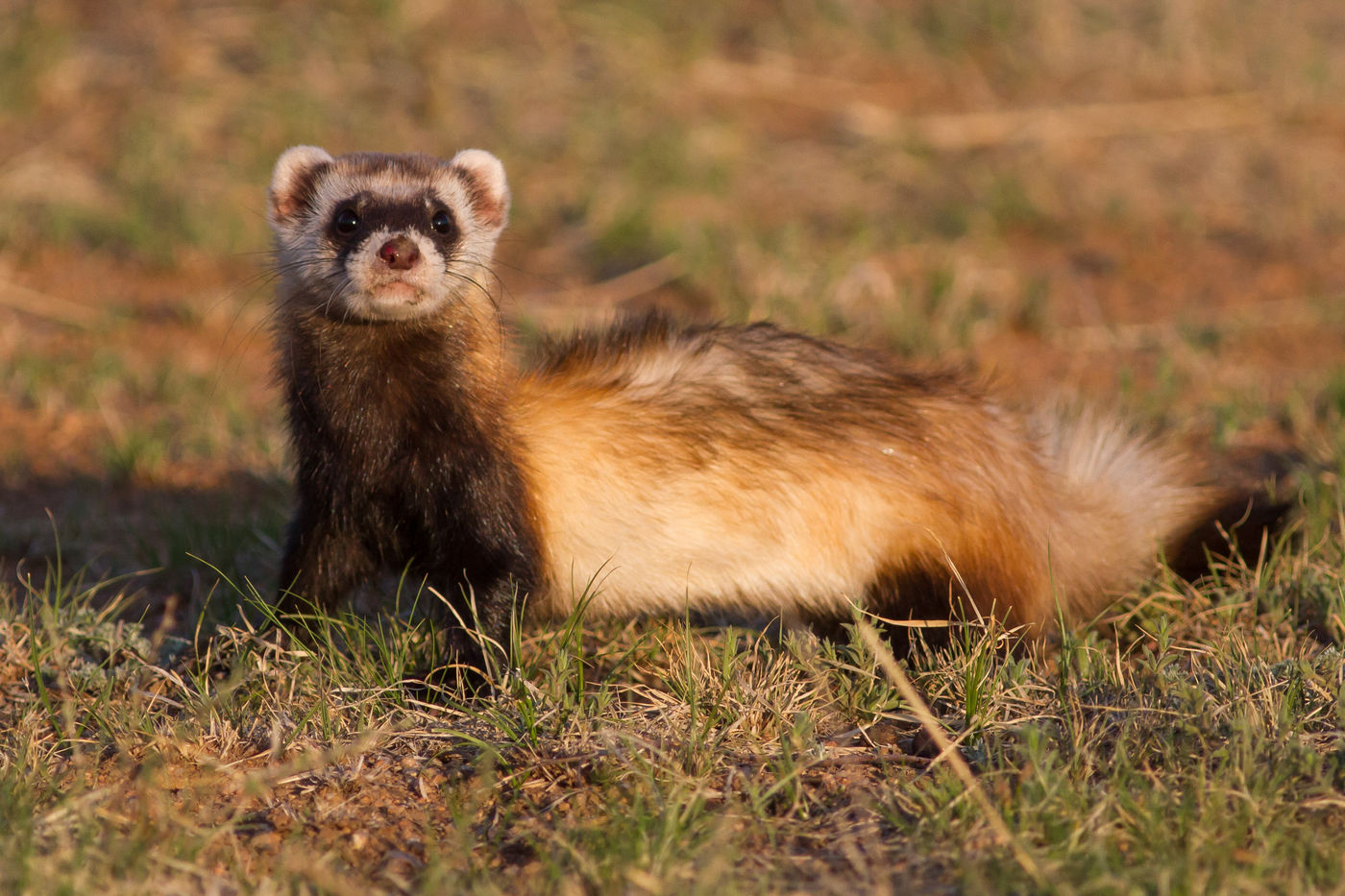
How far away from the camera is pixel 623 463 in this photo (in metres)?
4.20

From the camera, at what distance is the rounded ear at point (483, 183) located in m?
4.51

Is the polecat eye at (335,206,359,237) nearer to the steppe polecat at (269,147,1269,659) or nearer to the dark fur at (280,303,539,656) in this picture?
the steppe polecat at (269,147,1269,659)

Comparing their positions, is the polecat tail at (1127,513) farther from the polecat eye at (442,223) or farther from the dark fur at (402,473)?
the polecat eye at (442,223)

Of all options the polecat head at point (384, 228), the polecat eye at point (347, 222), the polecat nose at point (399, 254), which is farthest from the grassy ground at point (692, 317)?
the polecat nose at point (399, 254)

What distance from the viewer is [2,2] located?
10102 mm

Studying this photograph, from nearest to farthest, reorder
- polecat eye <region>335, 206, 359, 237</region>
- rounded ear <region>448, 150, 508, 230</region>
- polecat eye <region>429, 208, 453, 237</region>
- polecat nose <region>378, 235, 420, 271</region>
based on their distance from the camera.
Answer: polecat nose <region>378, 235, 420, 271</region> → polecat eye <region>335, 206, 359, 237</region> → polecat eye <region>429, 208, 453, 237</region> → rounded ear <region>448, 150, 508, 230</region>

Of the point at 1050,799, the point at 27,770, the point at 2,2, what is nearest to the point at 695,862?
the point at 1050,799

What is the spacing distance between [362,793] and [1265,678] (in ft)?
7.84

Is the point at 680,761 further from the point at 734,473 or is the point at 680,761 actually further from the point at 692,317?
the point at 692,317

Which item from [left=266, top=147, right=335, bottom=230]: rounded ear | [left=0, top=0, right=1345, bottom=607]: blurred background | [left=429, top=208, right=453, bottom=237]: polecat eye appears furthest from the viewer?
[left=0, top=0, right=1345, bottom=607]: blurred background

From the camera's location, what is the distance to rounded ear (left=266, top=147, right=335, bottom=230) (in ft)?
14.3

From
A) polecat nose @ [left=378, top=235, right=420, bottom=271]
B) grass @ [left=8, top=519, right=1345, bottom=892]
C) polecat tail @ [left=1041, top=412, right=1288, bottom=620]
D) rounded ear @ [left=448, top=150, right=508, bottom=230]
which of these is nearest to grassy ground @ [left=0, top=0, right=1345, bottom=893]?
grass @ [left=8, top=519, right=1345, bottom=892]

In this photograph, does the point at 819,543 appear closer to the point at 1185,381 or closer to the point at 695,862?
the point at 695,862

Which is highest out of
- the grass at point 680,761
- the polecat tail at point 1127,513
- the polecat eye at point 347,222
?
the polecat eye at point 347,222
